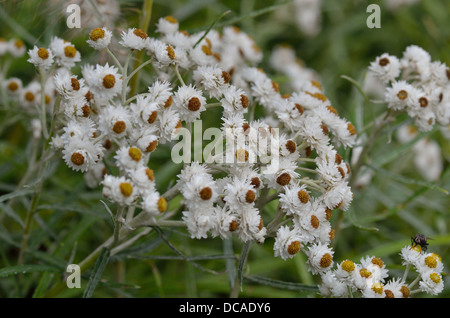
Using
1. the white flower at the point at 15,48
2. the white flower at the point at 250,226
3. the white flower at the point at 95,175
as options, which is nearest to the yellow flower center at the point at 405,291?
the white flower at the point at 250,226

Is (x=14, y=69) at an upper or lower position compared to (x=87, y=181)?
upper

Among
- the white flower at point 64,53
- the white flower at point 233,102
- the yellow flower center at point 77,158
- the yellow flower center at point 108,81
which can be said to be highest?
the white flower at point 64,53

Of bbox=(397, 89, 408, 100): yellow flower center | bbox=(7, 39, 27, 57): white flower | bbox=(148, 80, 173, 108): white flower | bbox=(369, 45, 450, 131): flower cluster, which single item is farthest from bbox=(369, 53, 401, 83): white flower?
bbox=(7, 39, 27, 57): white flower

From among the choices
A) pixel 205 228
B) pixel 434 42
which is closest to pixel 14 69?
pixel 205 228

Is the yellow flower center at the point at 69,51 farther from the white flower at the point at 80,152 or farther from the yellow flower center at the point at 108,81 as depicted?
the white flower at the point at 80,152
